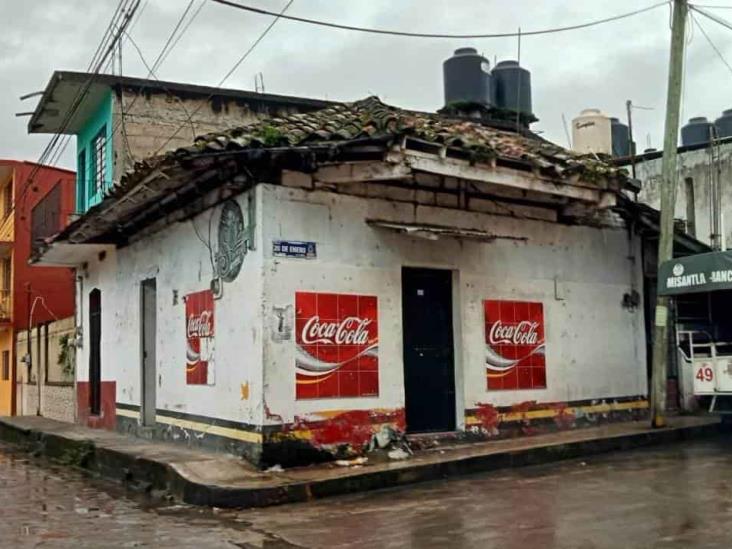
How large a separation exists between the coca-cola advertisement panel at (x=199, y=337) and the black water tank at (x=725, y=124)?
1491cm

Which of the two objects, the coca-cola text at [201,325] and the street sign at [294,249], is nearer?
the street sign at [294,249]

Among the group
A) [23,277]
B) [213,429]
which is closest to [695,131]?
[213,429]

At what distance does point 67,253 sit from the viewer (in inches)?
656

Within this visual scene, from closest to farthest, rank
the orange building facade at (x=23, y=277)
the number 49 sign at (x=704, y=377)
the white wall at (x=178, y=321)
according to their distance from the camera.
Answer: the white wall at (x=178, y=321) → the number 49 sign at (x=704, y=377) → the orange building facade at (x=23, y=277)

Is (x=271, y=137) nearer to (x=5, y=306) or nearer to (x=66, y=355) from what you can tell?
(x=66, y=355)

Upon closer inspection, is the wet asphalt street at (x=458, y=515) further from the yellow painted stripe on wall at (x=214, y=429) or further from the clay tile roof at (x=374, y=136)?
the clay tile roof at (x=374, y=136)

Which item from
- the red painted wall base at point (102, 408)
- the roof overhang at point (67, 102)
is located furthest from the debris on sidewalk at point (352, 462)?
the roof overhang at point (67, 102)

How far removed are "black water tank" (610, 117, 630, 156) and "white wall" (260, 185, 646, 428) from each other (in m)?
8.99

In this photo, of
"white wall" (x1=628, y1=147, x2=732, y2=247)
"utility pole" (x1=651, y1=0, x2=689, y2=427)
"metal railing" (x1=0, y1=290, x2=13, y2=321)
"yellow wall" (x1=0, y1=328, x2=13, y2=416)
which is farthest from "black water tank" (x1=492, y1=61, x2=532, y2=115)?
"yellow wall" (x1=0, y1=328, x2=13, y2=416)

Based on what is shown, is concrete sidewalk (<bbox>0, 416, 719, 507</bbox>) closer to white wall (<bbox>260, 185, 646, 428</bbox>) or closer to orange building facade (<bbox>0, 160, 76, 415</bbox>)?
white wall (<bbox>260, 185, 646, 428</bbox>)

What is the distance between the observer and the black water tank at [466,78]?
1889 cm

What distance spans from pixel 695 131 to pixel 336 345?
1543 cm

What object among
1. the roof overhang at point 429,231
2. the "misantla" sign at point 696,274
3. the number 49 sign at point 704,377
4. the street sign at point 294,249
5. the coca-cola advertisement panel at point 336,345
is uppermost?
the roof overhang at point 429,231

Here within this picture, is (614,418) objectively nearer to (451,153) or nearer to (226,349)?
(451,153)
